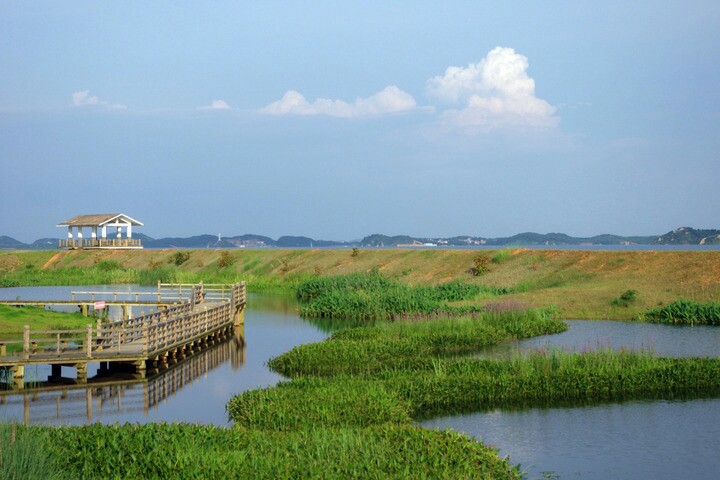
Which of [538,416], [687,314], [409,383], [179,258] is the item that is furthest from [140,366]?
[179,258]

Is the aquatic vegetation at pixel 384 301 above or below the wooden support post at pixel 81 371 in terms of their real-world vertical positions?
above

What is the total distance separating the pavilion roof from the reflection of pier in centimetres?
7710

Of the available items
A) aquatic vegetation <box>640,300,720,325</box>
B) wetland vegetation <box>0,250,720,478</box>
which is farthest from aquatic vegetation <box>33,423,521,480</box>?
aquatic vegetation <box>640,300,720,325</box>

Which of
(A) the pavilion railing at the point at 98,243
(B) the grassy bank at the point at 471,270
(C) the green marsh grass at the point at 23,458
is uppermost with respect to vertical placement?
(A) the pavilion railing at the point at 98,243

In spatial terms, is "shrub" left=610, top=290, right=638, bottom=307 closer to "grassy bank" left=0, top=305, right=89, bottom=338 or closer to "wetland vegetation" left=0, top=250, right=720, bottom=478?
"wetland vegetation" left=0, top=250, right=720, bottom=478

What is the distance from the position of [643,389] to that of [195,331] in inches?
794

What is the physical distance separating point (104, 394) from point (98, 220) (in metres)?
84.3

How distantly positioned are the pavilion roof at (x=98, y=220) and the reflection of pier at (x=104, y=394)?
77.1 meters

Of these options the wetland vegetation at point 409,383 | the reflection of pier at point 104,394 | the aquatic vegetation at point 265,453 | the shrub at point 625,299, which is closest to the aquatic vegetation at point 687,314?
the wetland vegetation at point 409,383

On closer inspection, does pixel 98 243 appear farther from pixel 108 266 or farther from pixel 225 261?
pixel 225 261

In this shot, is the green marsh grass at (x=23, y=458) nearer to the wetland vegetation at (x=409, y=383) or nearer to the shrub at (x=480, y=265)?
the wetland vegetation at (x=409, y=383)

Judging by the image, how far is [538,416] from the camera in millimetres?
21766

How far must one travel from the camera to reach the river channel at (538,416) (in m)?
17.7

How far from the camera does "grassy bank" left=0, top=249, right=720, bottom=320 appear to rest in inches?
1907
